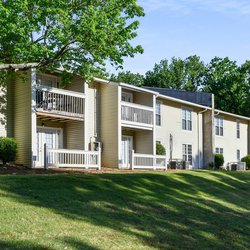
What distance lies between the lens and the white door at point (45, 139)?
23.6 metres

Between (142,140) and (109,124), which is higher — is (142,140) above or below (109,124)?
below

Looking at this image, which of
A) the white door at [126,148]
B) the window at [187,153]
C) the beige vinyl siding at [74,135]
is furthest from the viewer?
the window at [187,153]

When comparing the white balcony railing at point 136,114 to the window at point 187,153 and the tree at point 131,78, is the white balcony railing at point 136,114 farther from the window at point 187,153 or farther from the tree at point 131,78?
the tree at point 131,78

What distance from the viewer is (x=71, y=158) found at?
23.4 metres

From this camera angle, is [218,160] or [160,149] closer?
[160,149]

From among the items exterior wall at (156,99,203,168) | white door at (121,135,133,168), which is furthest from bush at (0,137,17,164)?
exterior wall at (156,99,203,168)

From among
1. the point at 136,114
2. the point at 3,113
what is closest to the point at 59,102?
the point at 3,113

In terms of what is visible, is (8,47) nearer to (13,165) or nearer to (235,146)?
(13,165)

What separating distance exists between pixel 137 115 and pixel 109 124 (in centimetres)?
212

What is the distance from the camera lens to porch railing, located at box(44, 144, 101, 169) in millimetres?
21922

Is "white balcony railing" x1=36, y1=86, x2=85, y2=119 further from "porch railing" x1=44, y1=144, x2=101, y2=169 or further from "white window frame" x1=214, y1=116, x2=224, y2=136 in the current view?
"white window frame" x1=214, y1=116, x2=224, y2=136

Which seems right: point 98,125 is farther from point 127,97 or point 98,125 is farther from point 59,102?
point 59,102

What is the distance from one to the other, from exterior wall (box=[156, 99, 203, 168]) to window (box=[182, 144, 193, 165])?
1.09 ft

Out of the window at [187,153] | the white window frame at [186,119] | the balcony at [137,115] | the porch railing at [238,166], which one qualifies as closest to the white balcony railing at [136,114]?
the balcony at [137,115]
